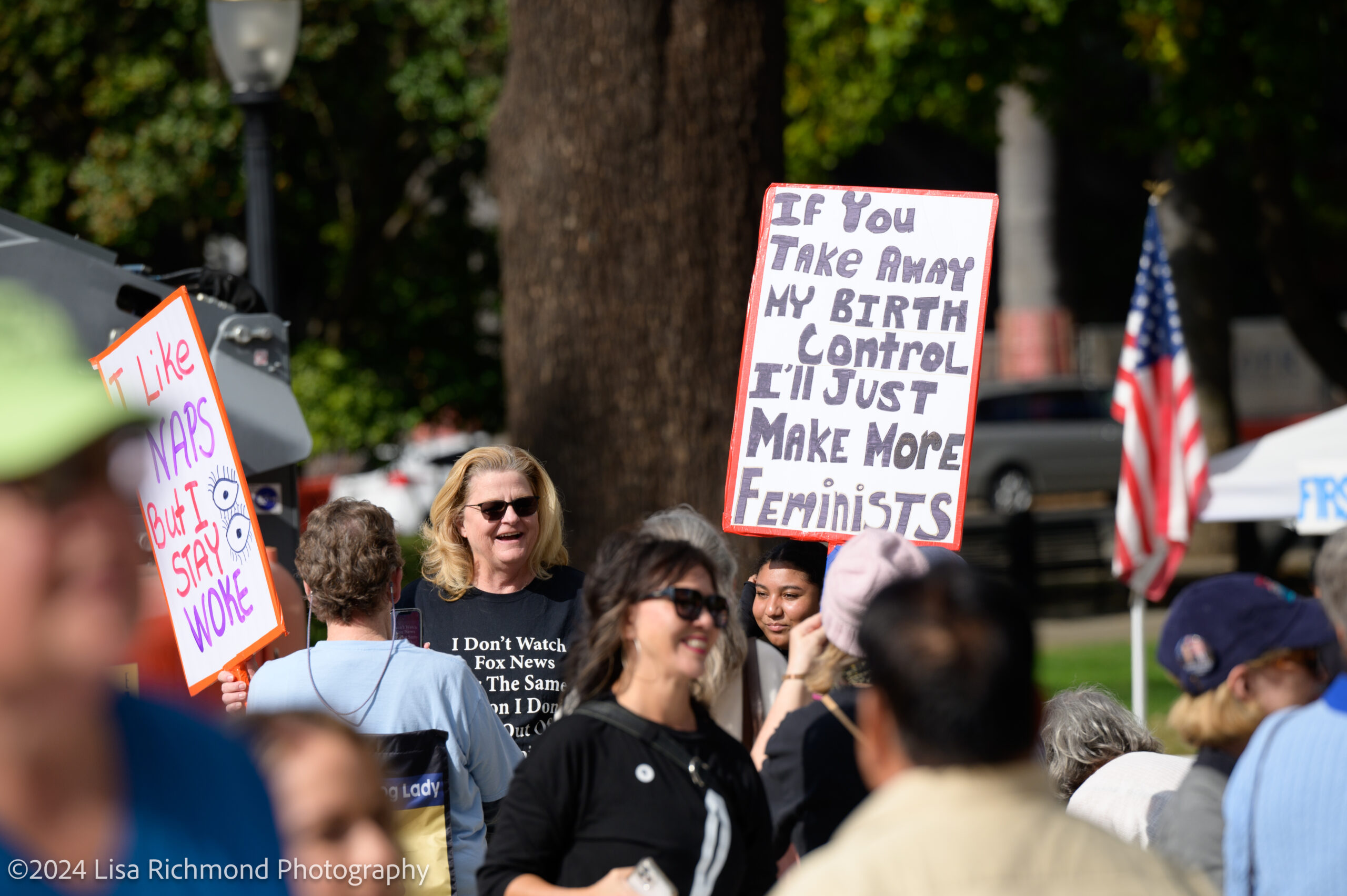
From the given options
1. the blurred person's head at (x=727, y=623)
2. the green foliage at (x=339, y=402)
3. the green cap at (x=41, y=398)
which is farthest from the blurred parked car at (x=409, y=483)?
the green cap at (x=41, y=398)

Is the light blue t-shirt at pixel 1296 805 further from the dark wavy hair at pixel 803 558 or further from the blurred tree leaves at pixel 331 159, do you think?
the blurred tree leaves at pixel 331 159

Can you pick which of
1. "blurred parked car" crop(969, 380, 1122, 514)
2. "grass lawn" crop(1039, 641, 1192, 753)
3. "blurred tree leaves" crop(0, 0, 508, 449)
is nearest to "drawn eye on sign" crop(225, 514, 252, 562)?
"grass lawn" crop(1039, 641, 1192, 753)

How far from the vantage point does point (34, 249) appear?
5.36 metres

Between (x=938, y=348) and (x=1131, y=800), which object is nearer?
(x=1131, y=800)

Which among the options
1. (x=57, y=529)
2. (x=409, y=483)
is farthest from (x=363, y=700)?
(x=409, y=483)

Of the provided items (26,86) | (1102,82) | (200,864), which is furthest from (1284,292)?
(200,864)

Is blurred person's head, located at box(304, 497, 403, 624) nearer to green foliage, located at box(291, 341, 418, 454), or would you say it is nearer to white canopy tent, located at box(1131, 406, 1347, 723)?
white canopy tent, located at box(1131, 406, 1347, 723)

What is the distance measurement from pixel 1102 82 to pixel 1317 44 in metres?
3.08

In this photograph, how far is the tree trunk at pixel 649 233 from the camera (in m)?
6.86

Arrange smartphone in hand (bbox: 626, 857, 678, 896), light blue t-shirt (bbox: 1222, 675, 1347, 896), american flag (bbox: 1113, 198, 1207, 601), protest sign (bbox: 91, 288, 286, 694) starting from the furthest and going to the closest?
1. american flag (bbox: 1113, 198, 1207, 601)
2. protest sign (bbox: 91, 288, 286, 694)
3. smartphone in hand (bbox: 626, 857, 678, 896)
4. light blue t-shirt (bbox: 1222, 675, 1347, 896)

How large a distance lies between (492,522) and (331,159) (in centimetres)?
1309

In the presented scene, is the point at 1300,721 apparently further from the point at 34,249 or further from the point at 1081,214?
the point at 1081,214

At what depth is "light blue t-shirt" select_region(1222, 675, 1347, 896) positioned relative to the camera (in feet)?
7.52

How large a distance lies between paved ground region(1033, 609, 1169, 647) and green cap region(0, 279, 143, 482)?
12.7 meters
